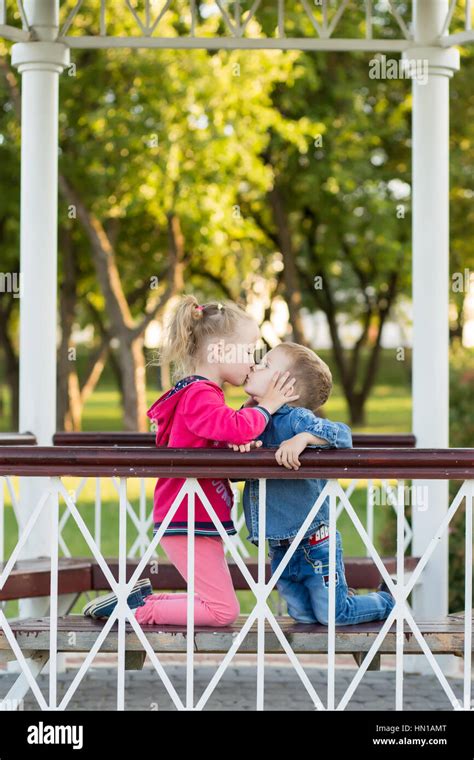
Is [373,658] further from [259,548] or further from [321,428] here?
[321,428]

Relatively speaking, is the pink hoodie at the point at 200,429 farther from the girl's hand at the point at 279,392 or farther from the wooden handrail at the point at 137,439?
the wooden handrail at the point at 137,439

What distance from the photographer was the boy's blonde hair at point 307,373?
504 centimetres

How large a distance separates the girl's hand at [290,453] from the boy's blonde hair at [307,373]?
340 millimetres

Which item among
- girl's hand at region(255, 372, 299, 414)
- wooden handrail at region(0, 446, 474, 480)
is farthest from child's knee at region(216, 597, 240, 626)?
girl's hand at region(255, 372, 299, 414)

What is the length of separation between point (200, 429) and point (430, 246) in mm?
3004

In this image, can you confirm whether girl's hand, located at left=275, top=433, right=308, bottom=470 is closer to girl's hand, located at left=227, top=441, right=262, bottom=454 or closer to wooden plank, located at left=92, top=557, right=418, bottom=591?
girl's hand, located at left=227, top=441, right=262, bottom=454

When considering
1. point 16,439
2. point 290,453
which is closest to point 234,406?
point 16,439

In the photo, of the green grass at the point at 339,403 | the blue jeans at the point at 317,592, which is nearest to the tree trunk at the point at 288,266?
the green grass at the point at 339,403

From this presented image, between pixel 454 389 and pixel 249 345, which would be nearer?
pixel 249 345

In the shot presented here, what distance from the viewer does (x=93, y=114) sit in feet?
67.3

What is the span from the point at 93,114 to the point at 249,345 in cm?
1607

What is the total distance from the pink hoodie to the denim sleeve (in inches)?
5.5
